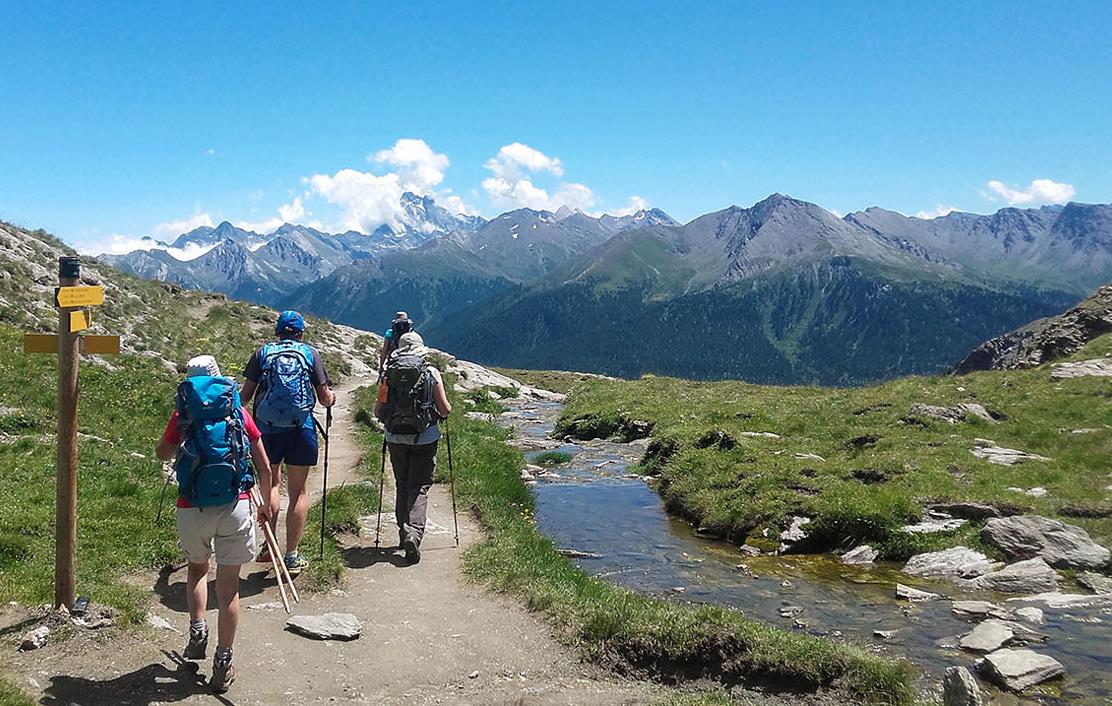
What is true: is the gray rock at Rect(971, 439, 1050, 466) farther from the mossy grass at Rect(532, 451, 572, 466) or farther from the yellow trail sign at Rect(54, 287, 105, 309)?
the yellow trail sign at Rect(54, 287, 105, 309)

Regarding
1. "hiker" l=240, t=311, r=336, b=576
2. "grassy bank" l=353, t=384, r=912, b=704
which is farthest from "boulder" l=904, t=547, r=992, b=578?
"hiker" l=240, t=311, r=336, b=576

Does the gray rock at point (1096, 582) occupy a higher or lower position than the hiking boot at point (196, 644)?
lower

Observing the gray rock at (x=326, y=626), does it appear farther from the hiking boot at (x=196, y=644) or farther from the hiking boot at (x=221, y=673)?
the hiking boot at (x=221, y=673)

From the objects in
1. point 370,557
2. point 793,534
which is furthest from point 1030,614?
point 370,557

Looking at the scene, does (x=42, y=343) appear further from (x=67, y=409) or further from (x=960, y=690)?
(x=960, y=690)

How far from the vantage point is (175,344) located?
3825cm

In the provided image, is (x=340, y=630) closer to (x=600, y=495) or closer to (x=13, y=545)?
(x=13, y=545)

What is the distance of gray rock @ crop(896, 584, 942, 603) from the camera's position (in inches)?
530

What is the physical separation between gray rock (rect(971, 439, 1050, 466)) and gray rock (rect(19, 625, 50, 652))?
21548 millimetres

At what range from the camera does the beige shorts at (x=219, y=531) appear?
862 centimetres

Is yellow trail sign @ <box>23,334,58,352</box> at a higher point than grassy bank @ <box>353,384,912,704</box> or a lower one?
higher

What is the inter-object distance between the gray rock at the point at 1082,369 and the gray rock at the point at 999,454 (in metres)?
11.5

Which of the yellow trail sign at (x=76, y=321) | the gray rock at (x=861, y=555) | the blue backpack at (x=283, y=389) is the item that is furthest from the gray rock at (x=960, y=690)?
the yellow trail sign at (x=76, y=321)

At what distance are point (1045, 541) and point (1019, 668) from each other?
6259mm
